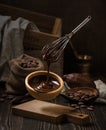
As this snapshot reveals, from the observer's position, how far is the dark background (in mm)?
3809

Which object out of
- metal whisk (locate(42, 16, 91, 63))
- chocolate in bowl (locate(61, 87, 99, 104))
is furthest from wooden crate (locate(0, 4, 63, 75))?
metal whisk (locate(42, 16, 91, 63))

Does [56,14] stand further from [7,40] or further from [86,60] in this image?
[7,40]

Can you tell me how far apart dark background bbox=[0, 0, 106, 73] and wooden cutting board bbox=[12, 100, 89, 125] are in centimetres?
131

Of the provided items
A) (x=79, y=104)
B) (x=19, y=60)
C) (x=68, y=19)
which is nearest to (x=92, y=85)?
(x=79, y=104)

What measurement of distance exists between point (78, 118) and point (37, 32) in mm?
988

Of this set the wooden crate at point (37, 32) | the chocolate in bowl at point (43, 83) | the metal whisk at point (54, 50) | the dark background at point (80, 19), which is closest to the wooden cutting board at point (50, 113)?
the chocolate in bowl at point (43, 83)

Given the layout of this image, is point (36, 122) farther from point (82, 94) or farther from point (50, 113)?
point (82, 94)

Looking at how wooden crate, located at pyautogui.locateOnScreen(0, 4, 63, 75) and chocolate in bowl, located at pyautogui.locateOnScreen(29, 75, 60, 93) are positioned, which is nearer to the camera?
chocolate in bowl, located at pyautogui.locateOnScreen(29, 75, 60, 93)

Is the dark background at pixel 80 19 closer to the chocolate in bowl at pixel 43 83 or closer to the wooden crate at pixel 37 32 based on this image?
the wooden crate at pixel 37 32

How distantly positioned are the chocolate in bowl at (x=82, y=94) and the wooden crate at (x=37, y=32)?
40 centimetres

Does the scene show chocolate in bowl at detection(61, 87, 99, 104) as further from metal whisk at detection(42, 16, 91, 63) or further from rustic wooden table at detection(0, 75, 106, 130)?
metal whisk at detection(42, 16, 91, 63)

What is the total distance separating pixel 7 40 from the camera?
321 centimetres

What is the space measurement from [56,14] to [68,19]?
122 mm

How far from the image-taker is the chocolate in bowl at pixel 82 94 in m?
2.80
